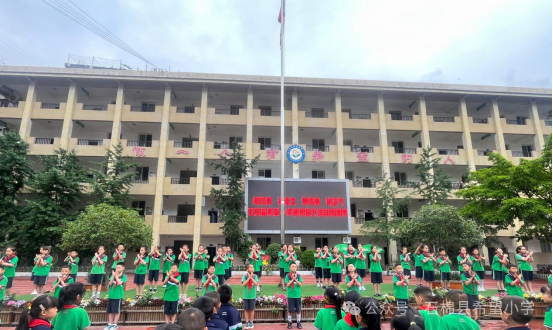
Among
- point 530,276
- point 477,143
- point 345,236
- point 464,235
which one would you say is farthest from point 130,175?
point 477,143

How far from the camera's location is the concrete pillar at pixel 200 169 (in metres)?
21.7

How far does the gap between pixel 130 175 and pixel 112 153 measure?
204 centimetres

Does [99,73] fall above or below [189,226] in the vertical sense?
above

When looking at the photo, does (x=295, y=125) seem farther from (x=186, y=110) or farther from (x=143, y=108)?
(x=143, y=108)

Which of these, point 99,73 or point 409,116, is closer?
point 99,73

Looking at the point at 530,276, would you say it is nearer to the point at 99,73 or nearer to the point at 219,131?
the point at 219,131

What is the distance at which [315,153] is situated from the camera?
23.8 meters

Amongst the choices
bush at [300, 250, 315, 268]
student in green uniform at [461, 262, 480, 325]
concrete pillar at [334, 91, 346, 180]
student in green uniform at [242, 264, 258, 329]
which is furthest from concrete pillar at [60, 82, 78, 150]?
student in green uniform at [461, 262, 480, 325]

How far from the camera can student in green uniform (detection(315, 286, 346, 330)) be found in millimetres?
4160

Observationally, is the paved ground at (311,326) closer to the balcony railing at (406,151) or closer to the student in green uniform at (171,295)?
the student in green uniform at (171,295)

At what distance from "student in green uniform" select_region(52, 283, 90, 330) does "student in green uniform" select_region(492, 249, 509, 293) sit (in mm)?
12287

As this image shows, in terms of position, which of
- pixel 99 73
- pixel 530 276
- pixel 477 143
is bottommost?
pixel 530 276

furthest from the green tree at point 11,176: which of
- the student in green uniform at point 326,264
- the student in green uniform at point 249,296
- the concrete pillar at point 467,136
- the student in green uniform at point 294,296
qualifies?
the concrete pillar at point 467,136

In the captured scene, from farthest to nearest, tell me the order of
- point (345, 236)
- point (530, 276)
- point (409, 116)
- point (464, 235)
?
point (409, 116), point (345, 236), point (464, 235), point (530, 276)
